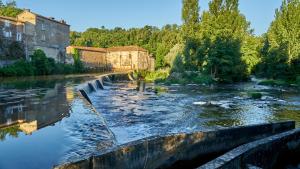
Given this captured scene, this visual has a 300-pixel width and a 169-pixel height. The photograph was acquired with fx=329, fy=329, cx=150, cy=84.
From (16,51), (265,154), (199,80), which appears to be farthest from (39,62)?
(265,154)

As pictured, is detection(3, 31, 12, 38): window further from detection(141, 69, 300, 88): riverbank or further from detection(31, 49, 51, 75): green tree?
detection(141, 69, 300, 88): riverbank

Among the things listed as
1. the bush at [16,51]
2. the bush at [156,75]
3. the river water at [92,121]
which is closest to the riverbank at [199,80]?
the bush at [156,75]

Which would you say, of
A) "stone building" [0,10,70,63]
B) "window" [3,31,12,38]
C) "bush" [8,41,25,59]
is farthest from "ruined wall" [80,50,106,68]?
"window" [3,31,12,38]

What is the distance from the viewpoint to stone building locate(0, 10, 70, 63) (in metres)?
52.1

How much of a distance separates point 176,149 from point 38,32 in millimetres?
56100

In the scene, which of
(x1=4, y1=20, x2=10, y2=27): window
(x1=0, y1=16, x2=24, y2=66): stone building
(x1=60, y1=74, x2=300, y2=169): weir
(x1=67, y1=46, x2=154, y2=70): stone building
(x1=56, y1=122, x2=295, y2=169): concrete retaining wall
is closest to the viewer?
(x1=60, y1=74, x2=300, y2=169): weir

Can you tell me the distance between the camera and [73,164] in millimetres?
6203

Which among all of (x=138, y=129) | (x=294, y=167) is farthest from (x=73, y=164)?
(x=138, y=129)

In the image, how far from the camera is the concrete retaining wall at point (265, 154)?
260 inches

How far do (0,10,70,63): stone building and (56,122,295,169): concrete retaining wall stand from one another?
4764 cm

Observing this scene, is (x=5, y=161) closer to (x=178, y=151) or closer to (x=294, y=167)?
(x=178, y=151)

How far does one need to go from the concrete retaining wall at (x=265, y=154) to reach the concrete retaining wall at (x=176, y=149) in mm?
1406

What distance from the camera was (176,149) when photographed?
8672mm

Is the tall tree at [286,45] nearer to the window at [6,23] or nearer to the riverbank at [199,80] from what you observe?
the riverbank at [199,80]
